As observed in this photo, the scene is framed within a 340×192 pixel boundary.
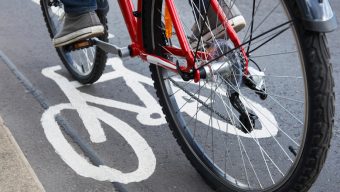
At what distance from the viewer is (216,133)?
321 cm

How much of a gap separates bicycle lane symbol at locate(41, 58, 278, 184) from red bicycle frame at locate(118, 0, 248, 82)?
43cm

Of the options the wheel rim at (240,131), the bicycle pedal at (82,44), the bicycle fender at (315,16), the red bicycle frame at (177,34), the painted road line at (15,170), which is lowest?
the wheel rim at (240,131)

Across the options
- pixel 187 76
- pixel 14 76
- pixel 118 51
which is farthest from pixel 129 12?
pixel 14 76

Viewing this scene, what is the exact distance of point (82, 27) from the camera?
126 inches

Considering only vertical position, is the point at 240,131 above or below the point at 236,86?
below

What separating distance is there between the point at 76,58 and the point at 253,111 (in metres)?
1.89

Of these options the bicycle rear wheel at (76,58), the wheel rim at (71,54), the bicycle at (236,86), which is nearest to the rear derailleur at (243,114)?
the bicycle at (236,86)

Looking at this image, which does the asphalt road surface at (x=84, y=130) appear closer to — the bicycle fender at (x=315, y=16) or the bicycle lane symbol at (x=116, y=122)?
the bicycle lane symbol at (x=116, y=122)

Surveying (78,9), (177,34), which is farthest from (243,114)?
(78,9)

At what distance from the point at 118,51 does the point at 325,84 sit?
1.45 metres

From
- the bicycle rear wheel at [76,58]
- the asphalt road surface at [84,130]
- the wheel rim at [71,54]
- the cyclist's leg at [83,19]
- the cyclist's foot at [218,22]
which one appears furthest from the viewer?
the wheel rim at [71,54]

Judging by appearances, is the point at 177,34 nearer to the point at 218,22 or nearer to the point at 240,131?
the point at 218,22

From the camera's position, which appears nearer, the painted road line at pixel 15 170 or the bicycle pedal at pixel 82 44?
the painted road line at pixel 15 170

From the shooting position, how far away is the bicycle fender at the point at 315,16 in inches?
70.6
